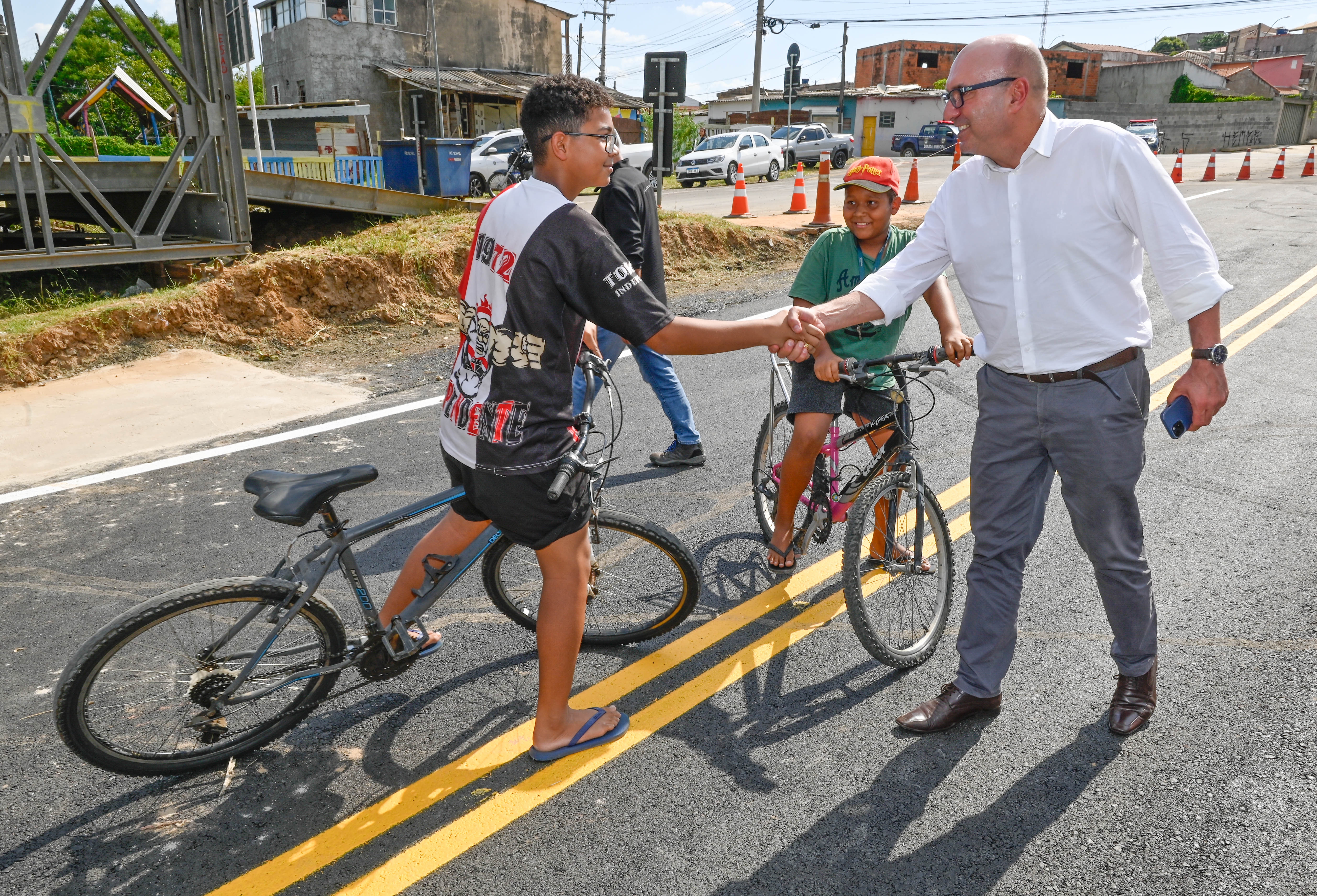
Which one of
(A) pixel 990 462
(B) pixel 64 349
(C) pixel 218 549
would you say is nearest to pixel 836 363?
(A) pixel 990 462

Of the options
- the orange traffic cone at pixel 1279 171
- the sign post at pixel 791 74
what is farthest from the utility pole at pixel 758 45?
the orange traffic cone at pixel 1279 171

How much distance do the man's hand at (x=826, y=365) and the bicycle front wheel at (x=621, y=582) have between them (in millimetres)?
802

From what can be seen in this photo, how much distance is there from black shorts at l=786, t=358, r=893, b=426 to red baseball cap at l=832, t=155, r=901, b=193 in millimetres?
697

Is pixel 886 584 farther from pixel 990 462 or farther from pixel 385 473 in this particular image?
pixel 385 473

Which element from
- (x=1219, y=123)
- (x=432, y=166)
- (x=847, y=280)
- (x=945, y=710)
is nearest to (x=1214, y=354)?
(x=945, y=710)

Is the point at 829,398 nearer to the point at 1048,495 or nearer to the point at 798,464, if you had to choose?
the point at 798,464

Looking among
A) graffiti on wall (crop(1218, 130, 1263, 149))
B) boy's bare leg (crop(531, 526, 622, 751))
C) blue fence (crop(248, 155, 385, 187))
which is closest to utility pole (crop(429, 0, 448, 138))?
blue fence (crop(248, 155, 385, 187))

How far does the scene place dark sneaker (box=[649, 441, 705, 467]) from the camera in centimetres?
543

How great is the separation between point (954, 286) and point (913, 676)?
902cm

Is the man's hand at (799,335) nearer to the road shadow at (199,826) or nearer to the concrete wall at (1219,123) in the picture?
the road shadow at (199,826)

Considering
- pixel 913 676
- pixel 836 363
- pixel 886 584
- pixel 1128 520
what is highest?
pixel 836 363

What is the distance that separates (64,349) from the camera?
23.2 ft

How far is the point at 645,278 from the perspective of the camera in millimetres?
4957

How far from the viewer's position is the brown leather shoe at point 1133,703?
3.04 m
